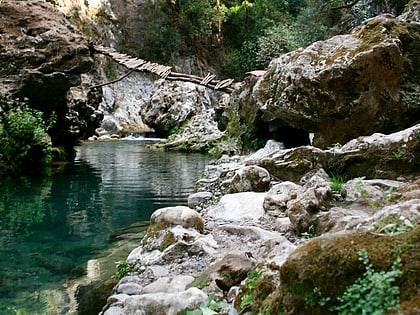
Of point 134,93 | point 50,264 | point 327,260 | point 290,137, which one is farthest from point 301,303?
point 134,93

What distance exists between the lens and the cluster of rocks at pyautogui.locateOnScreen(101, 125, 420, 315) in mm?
2438

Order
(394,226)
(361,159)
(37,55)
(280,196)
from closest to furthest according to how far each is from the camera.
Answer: (394,226)
(280,196)
(361,159)
(37,55)

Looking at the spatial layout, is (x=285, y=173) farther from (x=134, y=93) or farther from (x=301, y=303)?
(x=134, y=93)

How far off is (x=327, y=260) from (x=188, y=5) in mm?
30828

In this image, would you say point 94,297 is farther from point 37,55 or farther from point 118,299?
point 37,55

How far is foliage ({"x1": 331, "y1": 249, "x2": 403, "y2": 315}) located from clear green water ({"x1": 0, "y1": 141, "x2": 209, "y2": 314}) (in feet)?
8.65

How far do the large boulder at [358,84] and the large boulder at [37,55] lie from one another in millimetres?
6186

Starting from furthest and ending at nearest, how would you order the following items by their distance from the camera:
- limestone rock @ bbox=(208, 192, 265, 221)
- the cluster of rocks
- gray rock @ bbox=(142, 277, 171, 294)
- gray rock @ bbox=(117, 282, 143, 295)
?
limestone rock @ bbox=(208, 192, 265, 221), gray rock @ bbox=(117, 282, 143, 295), gray rock @ bbox=(142, 277, 171, 294), the cluster of rocks

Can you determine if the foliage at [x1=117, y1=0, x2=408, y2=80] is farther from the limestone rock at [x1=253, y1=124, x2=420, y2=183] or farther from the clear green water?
the limestone rock at [x1=253, y1=124, x2=420, y2=183]

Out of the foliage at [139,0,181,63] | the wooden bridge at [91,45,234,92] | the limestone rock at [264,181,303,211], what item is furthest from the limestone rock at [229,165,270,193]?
the foliage at [139,0,181,63]

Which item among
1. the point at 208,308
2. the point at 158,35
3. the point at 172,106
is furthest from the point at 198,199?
the point at 158,35

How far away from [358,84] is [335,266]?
5.58m

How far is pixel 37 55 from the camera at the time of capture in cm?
1109

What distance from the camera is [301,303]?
170cm
